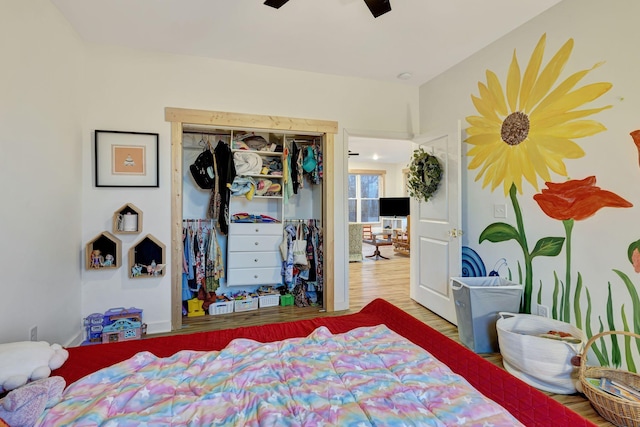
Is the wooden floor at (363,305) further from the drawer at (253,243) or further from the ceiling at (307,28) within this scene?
the ceiling at (307,28)

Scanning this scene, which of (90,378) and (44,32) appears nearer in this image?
(90,378)

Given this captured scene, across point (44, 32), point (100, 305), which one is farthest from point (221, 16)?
point (100, 305)

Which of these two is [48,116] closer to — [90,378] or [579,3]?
[90,378]

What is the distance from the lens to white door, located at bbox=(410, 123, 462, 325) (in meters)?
2.82

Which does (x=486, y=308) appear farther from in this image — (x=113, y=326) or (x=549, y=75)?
(x=113, y=326)

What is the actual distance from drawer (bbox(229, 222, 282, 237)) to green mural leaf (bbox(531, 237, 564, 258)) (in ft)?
7.79

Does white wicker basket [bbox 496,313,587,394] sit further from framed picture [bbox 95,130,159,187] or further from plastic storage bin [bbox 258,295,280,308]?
framed picture [bbox 95,130,159,187]

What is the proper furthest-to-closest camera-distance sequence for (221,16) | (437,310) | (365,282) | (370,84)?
(365,282) < (370,84) < (437,310) < (221,16)

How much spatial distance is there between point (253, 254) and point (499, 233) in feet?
7.93

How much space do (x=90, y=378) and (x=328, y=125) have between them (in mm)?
2780

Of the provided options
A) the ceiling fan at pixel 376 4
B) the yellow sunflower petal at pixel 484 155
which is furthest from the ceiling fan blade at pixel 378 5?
the yellow sunflower petal at pixel 484 155

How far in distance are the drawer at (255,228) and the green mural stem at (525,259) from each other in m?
2.26

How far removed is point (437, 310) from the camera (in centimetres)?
312

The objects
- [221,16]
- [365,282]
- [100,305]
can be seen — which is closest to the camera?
[221,16]
